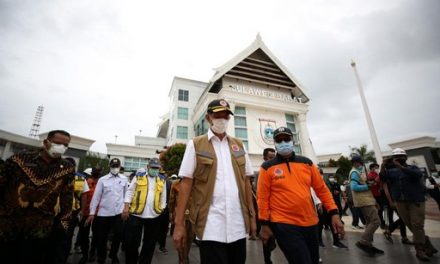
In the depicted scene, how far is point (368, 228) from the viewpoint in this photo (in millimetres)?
4152

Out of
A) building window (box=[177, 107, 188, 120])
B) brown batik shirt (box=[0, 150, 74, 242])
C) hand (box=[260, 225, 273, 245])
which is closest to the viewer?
brown batik shirt (box=[0, 150, 74, 242])

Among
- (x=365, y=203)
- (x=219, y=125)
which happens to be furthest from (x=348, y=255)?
(x=219, y=125)

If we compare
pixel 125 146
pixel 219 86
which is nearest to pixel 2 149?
pixel 125 146

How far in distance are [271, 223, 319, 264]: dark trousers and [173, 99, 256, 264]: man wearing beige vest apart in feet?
1.78

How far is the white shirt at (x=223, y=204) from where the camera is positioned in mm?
1647

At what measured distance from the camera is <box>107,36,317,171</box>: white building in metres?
22.5

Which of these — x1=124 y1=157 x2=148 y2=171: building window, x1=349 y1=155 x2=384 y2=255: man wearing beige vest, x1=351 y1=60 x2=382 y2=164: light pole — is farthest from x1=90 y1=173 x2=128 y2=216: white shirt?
x1=124 y1=157 x2=148 y2=171: building window

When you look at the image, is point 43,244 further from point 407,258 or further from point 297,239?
point 407,258

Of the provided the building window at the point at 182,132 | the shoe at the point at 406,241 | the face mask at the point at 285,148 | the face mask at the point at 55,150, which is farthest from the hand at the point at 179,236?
the building window at the point at 182,132

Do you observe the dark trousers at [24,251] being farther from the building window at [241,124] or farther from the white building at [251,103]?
the building window at [241,124]

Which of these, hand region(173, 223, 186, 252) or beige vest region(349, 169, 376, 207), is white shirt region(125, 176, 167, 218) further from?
beige vest region(349, 169, 376, 207)

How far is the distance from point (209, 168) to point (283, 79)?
92.6 feet

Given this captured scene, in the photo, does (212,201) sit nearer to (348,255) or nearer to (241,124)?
(348,255)

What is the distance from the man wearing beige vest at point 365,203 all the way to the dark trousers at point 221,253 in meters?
3.85
